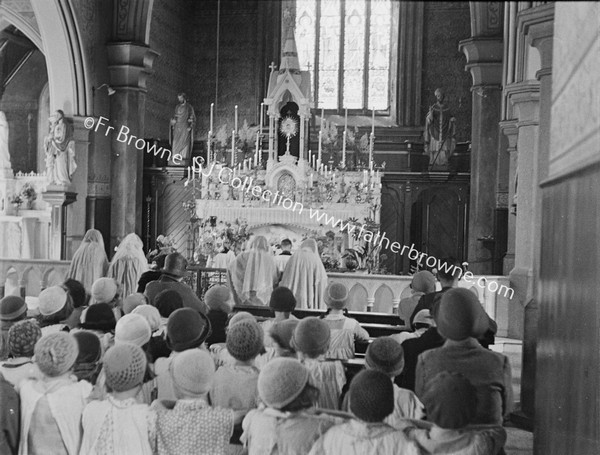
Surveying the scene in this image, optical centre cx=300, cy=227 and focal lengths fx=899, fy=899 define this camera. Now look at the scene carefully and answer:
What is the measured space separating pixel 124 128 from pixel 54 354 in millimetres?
12874

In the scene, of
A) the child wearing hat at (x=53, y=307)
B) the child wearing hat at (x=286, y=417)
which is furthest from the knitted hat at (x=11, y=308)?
the child wearing hat at (x=286, y=417)

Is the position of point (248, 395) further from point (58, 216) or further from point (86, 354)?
point (58, 216)

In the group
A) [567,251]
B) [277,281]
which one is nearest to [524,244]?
[277,281]

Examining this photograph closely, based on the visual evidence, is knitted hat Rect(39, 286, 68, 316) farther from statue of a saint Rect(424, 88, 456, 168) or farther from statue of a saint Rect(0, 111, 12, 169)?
statue of a saint Rect(0, 111, 12, 169)

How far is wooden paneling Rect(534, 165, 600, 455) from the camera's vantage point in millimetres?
3652

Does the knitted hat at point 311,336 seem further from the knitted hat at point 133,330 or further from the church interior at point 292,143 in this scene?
the church interior at point 292,143

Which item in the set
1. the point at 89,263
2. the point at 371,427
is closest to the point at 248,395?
the point at 371,427

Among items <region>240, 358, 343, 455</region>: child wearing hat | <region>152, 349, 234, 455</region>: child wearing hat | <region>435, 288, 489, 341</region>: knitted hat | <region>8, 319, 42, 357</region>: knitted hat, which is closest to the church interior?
<region>435, 288, 489, 341</region>: knitted hat

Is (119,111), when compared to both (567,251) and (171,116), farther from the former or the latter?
(567,251)

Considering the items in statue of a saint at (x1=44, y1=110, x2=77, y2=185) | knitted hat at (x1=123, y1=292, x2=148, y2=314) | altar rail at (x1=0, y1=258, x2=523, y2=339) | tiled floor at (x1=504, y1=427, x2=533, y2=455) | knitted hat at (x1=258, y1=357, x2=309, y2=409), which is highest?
statue of a saint at (x1=44, y1=110, x2=77, y2=185)

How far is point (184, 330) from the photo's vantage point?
4.71 metres

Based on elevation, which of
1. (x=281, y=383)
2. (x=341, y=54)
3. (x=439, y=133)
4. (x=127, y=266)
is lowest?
(x=281, y=383)

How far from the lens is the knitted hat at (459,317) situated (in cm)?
411

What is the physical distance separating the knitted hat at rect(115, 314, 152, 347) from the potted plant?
13.8 metres
